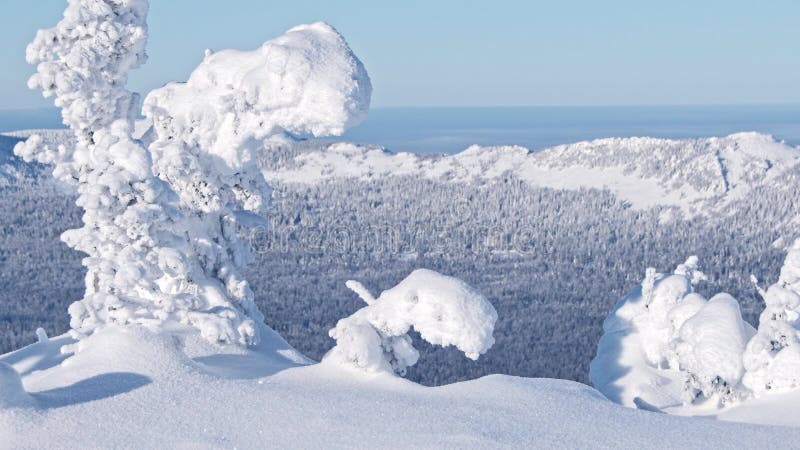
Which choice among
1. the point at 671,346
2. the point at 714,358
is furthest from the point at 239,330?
the point at 671,346

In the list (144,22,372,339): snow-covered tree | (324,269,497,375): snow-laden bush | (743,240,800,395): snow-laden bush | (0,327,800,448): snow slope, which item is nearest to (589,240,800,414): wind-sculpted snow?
(743,240,800,395): snow-laden bush

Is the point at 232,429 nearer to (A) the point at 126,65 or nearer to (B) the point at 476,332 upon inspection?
(B) the point at 476,332

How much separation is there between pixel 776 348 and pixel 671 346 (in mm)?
4181

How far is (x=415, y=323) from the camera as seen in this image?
74.2ft

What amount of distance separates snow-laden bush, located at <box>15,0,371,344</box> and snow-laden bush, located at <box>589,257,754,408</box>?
12.7m

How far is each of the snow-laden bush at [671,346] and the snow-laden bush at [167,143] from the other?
12685 millimetres

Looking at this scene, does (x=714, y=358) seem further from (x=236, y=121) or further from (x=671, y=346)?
(x=236, y=121)

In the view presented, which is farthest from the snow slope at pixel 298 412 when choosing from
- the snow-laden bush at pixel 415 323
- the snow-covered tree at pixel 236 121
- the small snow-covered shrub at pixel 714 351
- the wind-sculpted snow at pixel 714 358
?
the small snow-covered shrub at pixel 714 351

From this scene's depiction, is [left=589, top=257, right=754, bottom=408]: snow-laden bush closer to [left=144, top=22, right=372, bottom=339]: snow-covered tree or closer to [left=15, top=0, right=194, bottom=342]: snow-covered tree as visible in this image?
[left=144, top=22, right=372, bottom=339]: snow-covered tree

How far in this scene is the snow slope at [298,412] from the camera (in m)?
18.9

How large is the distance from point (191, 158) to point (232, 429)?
32.8ft

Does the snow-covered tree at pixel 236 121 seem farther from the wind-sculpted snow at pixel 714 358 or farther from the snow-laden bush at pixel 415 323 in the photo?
the wind-sculpted snow at pixel 714 358

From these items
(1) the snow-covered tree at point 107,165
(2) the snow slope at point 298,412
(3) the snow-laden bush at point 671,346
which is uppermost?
(1) the snow-covered tree at point 107,165

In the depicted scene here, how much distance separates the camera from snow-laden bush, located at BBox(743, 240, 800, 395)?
26531 mm
